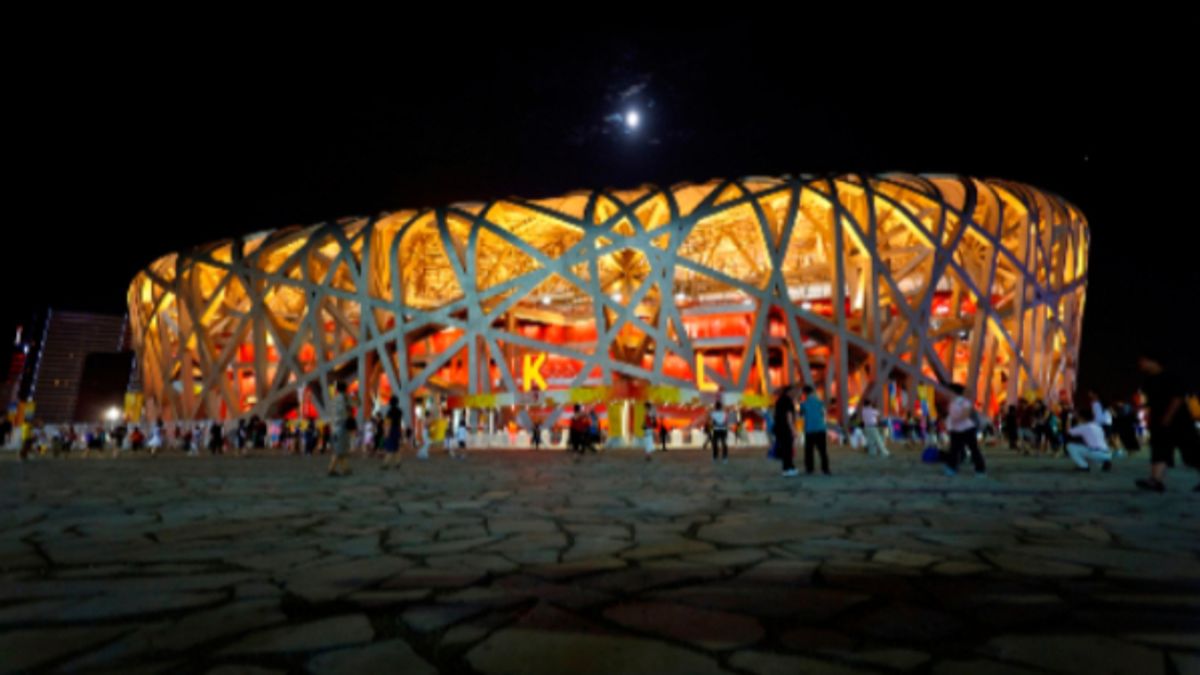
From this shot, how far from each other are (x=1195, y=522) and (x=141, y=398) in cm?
4856

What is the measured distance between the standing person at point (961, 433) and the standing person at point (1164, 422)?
2.26 meters

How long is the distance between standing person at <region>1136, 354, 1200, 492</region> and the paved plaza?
4.02 ft

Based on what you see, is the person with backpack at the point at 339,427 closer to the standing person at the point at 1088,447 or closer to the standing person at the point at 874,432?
the standing person at the point at 1088,447

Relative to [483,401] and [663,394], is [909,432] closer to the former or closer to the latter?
[663,394]

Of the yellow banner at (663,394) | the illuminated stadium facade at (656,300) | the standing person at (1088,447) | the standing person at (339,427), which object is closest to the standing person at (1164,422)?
the standing person at (1088,447)

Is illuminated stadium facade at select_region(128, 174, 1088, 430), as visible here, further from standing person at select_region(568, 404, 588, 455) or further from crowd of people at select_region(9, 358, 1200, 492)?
standing person at select_region(568, 404, 588, 455)

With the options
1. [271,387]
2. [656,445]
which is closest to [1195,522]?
[656,445]

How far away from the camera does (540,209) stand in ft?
111

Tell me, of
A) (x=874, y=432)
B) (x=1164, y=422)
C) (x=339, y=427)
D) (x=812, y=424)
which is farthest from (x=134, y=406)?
(x=1164, y=422)

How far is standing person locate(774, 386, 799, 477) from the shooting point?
10000 mm

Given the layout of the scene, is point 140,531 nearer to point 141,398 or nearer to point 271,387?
point 271,387

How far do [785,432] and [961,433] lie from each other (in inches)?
96.1

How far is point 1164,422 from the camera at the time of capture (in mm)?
6789

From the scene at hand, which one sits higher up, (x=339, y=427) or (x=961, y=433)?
(x=339, y=427)
